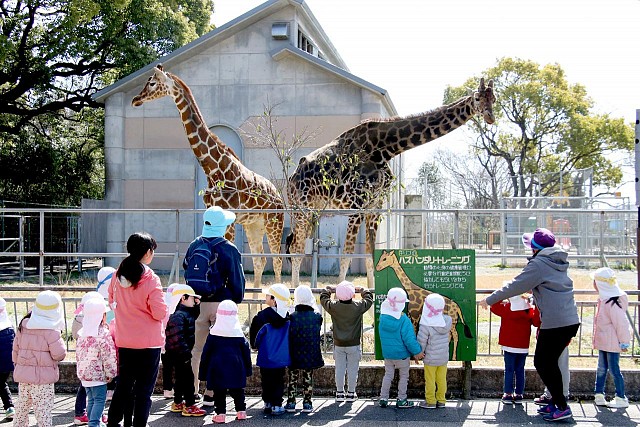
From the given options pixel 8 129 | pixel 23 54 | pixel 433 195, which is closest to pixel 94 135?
pixel 8 129

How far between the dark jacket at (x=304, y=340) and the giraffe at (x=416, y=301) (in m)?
1.15

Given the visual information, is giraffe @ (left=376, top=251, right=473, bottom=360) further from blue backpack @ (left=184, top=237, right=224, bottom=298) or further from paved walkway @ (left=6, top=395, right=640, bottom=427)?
blue backpack @ (left=184, top=237, right=224, bottom=298)

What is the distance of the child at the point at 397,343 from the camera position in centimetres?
709

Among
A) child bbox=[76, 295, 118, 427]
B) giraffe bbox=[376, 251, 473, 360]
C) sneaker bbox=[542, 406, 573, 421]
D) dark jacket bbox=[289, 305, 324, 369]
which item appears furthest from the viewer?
giraffe bbox=[376, 251, 473, 360]

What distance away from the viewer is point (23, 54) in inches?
899

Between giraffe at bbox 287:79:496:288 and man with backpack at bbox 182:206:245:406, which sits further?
giraffe at bbox 287:79:496:288

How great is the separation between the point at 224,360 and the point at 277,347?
602 millimetres

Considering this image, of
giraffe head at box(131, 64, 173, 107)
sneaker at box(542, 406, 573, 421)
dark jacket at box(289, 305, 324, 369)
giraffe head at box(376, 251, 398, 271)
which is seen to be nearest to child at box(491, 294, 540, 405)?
sneaker at box(542, 406, 573, 421)

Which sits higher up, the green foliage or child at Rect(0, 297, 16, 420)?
the green foliage

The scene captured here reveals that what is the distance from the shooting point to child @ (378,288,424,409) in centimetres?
709

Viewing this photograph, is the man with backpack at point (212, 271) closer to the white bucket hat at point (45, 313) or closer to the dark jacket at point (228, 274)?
the dark jacket at point (228, 274)

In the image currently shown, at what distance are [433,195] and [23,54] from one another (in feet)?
47.9

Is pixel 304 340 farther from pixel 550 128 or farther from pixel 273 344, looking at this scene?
pixel 550 128

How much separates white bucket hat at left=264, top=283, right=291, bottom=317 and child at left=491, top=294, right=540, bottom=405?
2.13 m
